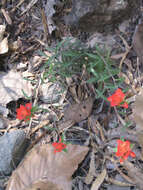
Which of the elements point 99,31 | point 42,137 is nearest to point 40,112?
point 42,137

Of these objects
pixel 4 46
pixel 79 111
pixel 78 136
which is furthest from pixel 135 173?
pixel 4 46

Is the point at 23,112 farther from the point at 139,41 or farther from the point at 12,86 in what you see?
the point at 139,41

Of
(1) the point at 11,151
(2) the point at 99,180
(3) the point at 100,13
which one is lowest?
(2) the point at 99,180

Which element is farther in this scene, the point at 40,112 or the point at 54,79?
the point at 40,112

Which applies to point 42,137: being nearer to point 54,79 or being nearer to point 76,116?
point 76,116

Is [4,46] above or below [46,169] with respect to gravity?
above

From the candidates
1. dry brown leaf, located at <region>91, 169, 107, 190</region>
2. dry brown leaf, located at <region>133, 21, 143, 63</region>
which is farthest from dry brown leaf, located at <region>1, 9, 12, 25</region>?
dry brown leaf, located at <region>91, 169, 107, 190</region>
